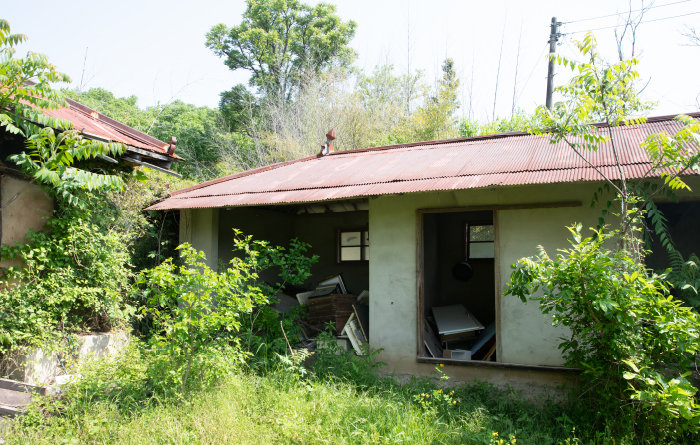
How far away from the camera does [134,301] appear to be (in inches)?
323

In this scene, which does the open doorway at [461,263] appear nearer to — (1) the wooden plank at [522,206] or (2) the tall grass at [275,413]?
(1) the wooden plank at [522,206]

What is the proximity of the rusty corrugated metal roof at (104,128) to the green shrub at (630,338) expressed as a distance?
5711mm

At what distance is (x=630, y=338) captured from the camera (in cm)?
460

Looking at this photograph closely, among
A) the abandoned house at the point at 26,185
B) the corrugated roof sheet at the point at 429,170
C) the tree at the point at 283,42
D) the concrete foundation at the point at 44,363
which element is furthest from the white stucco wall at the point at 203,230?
the tree at the point at 283,42

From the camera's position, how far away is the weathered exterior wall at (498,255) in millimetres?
6203

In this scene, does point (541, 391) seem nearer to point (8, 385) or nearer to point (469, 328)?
point (469, 328)

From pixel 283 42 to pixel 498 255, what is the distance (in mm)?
24967

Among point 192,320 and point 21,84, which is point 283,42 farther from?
point 192,320

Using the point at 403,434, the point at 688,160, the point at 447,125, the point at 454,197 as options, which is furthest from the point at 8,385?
the point at 447,125

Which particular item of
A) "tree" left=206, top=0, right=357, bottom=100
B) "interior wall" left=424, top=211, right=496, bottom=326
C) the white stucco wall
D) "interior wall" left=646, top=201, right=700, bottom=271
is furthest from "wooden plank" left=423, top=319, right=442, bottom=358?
"tree" left=206, top=0, right=357, bottom=100

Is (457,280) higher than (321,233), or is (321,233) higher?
(321,233)

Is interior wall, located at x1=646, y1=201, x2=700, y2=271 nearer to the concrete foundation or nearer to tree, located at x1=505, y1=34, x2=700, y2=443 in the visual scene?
tree, located at x1=505, y1=34, x2=700, y2=443

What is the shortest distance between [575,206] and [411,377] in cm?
309

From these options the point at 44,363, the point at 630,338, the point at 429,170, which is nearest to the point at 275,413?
the point at 44,363
